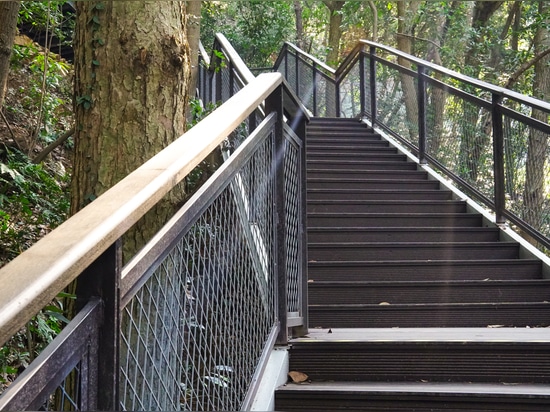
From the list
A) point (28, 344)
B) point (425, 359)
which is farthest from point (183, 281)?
point (28, 344)

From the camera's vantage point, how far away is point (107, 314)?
1.09 metres

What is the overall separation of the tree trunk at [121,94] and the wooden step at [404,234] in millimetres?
2649

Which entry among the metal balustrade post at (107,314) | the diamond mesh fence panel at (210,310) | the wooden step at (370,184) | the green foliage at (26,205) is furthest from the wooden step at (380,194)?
the metal balustrade post at (107,314)

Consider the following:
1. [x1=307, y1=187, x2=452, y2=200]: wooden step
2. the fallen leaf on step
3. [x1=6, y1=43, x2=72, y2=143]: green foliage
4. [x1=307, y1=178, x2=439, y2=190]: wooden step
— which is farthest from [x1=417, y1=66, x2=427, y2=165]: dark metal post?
the fallen leaf on step

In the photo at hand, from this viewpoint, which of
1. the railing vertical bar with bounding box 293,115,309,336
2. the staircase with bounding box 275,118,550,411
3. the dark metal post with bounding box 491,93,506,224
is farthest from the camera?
the dark metal post with bounding box 491,93,506,224

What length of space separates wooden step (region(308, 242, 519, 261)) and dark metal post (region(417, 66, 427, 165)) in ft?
6.01

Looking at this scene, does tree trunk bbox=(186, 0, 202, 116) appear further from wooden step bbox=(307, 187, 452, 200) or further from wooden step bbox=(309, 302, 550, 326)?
wooden step bbox=(309, 302, 550, 326)

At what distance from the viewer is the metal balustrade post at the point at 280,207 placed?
105 inches

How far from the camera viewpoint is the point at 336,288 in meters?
4.24

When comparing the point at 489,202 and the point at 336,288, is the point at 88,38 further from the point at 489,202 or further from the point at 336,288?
the point at 489,202

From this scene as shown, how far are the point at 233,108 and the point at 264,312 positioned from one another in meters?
0.77

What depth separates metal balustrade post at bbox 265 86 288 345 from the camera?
8.75 ft

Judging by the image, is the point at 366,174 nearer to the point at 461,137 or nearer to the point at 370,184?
the point at 370,184

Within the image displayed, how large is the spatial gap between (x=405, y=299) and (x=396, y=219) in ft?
4.22
